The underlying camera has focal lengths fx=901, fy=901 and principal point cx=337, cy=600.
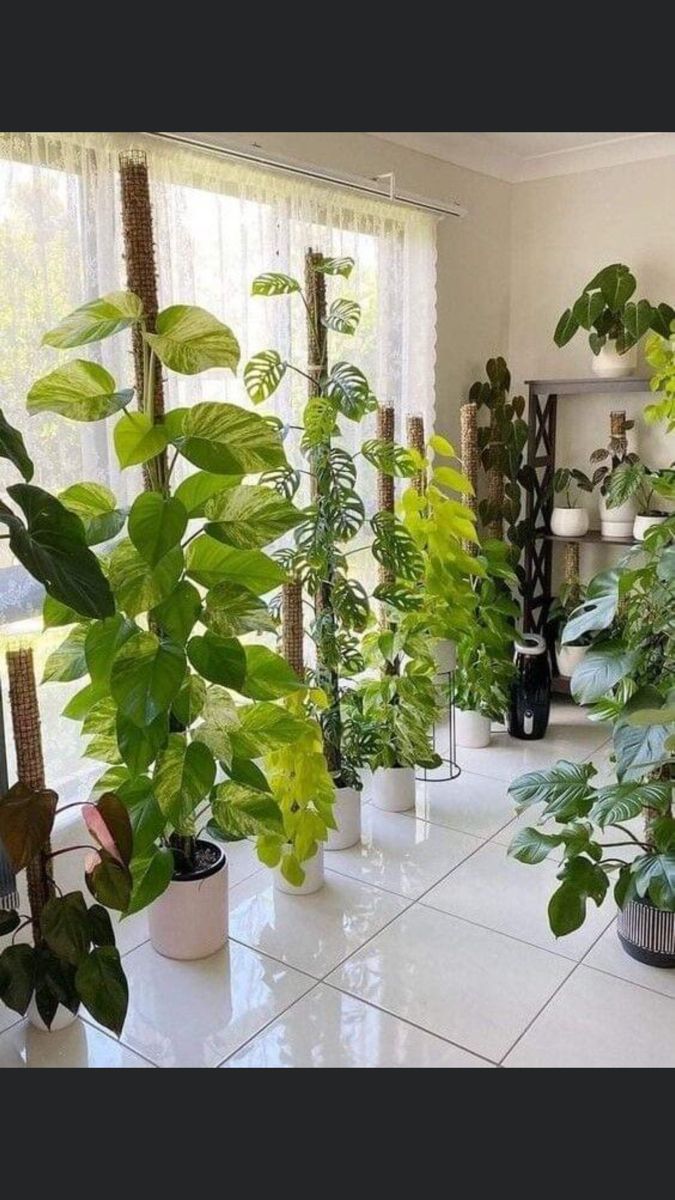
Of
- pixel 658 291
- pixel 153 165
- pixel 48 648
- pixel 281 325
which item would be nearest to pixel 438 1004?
A: pixel 48 648

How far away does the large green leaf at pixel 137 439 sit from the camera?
1.83 m

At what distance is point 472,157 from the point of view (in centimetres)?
367

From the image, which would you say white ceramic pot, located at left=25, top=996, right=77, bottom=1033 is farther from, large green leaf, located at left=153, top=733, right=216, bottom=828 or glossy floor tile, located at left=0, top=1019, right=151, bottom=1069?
large green leaf, located at left=153, top=733, right=216, bottom=828

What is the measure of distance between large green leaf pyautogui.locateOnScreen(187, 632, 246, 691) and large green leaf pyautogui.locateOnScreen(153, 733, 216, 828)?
172 mm

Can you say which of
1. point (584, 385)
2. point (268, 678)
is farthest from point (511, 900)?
point (584, 385)

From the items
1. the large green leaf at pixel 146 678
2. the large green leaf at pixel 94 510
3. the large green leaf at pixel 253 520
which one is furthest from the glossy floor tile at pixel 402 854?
the large green leaf at pixel 94 510

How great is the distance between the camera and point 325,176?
9.22 feet

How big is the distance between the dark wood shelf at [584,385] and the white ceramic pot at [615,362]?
0.03m

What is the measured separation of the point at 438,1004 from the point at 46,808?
100 centimetres

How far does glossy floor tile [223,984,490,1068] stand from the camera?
6.16 ft

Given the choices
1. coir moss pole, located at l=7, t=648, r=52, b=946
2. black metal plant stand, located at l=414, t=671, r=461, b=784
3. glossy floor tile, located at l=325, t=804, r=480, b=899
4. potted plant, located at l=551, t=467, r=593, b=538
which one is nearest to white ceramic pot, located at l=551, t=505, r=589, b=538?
potted plant, located at l=551, t=467, r=593, b=538

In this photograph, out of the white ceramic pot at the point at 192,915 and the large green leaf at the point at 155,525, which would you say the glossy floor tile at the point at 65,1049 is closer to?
the white ceramic pot at the point at 192,915

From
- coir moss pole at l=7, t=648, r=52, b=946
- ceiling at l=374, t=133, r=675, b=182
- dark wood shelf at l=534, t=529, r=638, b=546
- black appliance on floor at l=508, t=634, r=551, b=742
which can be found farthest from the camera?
dark wood shelf at l=534, t=529, r=638, b=546

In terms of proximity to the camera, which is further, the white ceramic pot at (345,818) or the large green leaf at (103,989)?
the white ceramic pot at (345,818)
